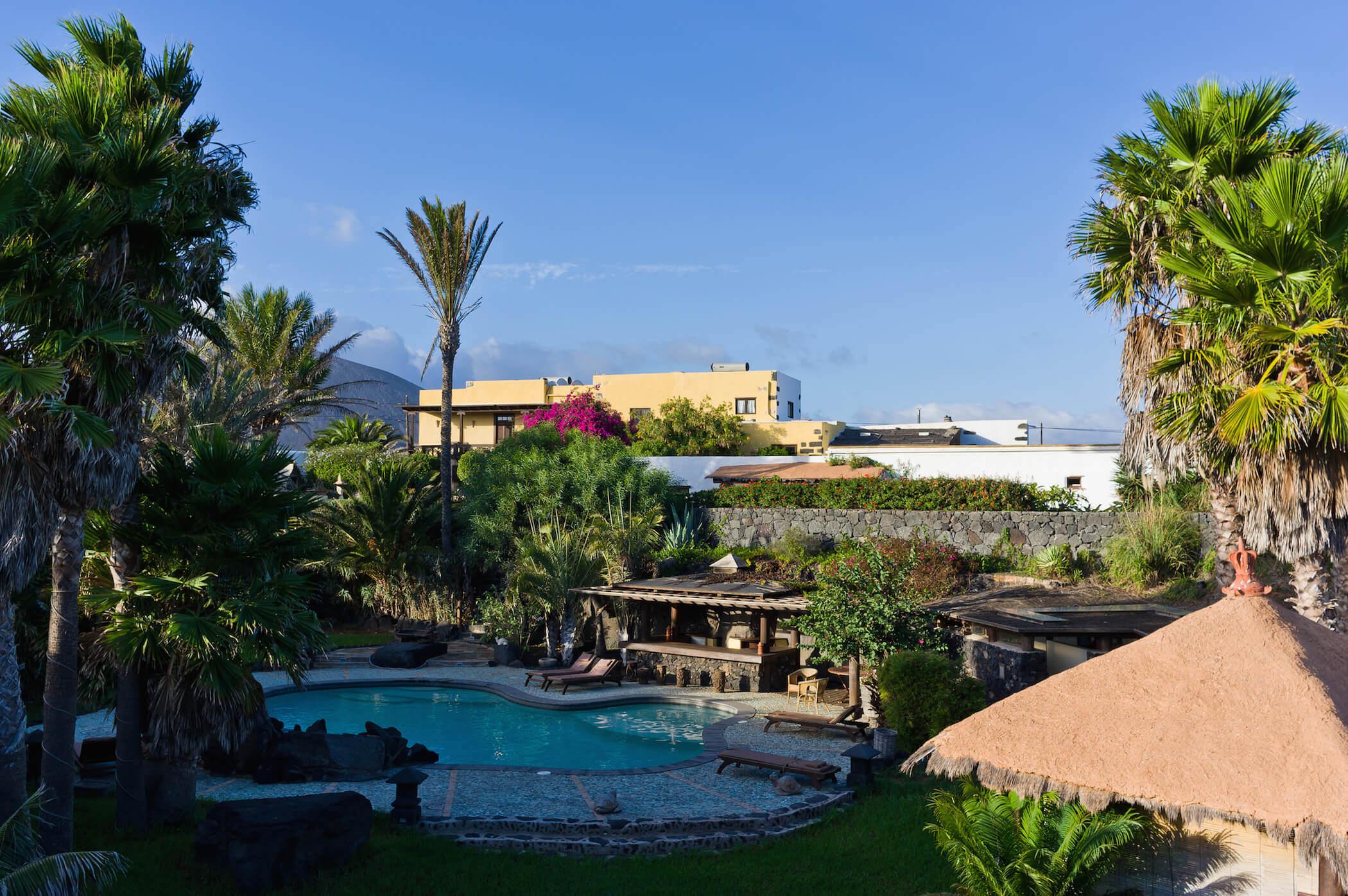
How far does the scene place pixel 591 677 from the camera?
20.6 metres

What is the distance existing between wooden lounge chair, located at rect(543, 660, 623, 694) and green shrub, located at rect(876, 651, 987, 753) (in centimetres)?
777

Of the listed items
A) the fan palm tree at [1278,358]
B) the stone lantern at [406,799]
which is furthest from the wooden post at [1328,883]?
the stone lantern at [406,799]

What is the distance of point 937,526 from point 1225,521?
12.5 metres

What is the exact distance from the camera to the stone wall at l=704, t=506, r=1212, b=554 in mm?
22812

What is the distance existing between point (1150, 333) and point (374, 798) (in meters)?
12.4

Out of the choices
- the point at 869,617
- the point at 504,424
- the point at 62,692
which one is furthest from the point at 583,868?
the point at 504,424

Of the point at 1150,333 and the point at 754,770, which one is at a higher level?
the point at 1150,333

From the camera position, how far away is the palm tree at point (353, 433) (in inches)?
1590

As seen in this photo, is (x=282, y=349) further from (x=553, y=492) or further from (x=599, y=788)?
(x=599, y=788)

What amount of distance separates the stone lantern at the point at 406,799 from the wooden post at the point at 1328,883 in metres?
8.87

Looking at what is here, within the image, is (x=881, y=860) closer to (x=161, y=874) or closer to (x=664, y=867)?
(x=664, y=867)

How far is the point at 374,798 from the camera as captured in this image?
12.6m

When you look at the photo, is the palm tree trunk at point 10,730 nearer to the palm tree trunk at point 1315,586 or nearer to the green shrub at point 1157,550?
the palm tree trunk at point 1315,586

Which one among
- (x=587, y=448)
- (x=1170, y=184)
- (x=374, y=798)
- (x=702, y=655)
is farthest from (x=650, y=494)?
(x=1170, y=184)
